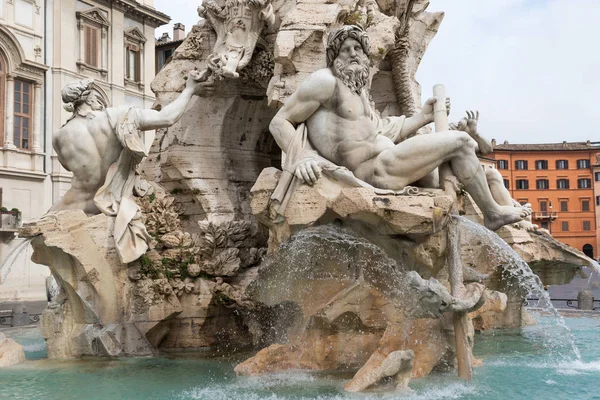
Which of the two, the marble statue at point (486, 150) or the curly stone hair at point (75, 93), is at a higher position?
the curly stone hair at point (75, 93)

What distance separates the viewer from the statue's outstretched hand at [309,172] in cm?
596

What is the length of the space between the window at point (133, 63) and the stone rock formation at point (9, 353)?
866 inches

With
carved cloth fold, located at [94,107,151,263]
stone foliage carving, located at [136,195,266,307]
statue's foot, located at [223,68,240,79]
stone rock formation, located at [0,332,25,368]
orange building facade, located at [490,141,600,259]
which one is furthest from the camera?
orange building facade, located at [490,141,600,259]

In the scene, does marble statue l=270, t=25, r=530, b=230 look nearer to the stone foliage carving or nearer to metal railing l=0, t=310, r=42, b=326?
the stone foliage carving

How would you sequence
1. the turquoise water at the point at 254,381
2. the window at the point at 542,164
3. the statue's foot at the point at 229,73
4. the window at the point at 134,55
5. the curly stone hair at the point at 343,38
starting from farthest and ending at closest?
the window at the point at 542,164 → the window at the point at 134,55 → the statue's foot at the point at 229,73 → the curly stone hair at the point at 343,38 → the turquoise water at the point at 254,381

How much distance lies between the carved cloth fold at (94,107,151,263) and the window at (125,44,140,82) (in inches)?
844

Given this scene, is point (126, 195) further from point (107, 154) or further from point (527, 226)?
point (527, 226)

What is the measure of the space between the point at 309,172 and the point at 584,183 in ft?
180

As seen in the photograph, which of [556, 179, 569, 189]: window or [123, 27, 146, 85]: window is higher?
[123, 27, 146, 85]: window

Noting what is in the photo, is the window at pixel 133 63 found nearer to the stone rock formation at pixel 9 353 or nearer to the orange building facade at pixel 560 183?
the stone rock formation at pixel 9 353

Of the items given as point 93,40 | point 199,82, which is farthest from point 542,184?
point 199,82

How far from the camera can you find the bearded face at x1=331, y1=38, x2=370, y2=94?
628 centimetres

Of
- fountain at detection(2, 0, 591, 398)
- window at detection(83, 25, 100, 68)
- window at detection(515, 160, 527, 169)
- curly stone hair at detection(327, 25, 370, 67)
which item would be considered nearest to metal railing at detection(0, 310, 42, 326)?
fountain at detection(2, 0, 591, 398)

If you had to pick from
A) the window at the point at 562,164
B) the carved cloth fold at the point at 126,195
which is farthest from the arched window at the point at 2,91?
the window at the point at 562,164
